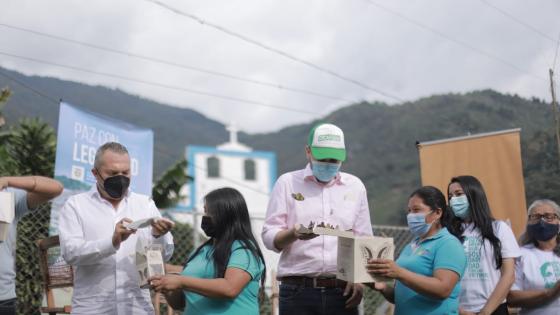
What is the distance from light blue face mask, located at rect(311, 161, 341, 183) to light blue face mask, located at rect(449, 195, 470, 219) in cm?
99

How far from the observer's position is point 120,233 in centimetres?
415

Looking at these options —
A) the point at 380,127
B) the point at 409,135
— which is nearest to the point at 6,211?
the point at 409,135

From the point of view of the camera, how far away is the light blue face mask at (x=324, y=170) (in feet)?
15.8

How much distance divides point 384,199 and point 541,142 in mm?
36630

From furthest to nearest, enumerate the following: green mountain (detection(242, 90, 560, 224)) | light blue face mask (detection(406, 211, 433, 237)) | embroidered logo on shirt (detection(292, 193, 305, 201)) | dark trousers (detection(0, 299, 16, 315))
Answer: green mountain (detection(242, 90, 560, 224)) → embroidered logo on shirt (detection(292, 193, 305, 201)) → light blue face mask (detection(406, 211, 433, 237)) → dark trousers (detection(0, 299, 16, 315))

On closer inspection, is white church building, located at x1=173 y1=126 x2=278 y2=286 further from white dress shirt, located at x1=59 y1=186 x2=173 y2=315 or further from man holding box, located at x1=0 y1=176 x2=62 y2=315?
white dress shirt, located at x1=59 y1=186 x2=173 y2=315

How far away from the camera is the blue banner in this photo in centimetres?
741

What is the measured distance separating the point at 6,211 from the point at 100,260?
Answer: 0.60 meters

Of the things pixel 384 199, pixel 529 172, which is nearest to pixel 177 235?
pixel 529 172

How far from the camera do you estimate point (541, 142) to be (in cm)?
846

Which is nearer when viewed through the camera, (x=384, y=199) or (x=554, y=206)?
(x=554, y=206)

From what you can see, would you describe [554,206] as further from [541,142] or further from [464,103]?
[464,103]

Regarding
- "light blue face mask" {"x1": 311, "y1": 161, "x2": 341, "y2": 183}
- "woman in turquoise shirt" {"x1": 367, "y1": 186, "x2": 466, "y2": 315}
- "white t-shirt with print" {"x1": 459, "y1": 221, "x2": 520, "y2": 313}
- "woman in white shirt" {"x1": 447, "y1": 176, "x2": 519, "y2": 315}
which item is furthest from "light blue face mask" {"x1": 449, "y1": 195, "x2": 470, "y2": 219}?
"light blue face mask" {"x1": 311, "y1": 161, "x2": 341, "y2": 183}

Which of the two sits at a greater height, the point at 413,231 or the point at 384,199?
the point at 384,199
